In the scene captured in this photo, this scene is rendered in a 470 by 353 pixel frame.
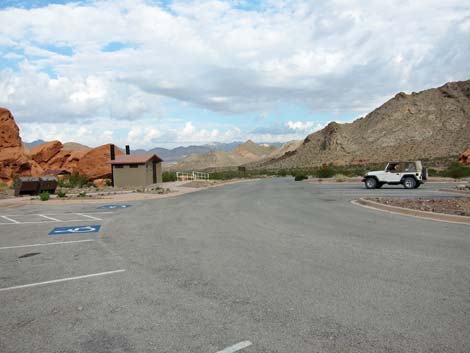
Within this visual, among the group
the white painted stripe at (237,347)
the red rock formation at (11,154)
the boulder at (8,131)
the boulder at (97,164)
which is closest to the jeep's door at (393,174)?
the white painted stripe at (237,347)

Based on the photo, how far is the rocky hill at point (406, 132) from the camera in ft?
294

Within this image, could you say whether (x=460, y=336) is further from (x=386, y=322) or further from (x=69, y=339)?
(x=69, y=339)

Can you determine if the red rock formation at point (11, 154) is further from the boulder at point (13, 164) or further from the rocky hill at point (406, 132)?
the rocky hill at point (406, 132)

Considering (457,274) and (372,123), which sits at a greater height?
(372,123)

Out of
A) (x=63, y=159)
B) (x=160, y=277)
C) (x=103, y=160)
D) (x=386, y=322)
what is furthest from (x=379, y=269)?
(x=63, y=159)

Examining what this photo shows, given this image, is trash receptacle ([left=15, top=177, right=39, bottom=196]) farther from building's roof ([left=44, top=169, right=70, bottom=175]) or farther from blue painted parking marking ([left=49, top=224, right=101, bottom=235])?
blue painted parking marking ([left=49, top=224, right=101, bottom=235])

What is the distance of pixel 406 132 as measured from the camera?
98375 millimetres

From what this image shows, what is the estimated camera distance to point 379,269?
7.29 metres

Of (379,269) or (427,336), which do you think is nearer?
(427,336)

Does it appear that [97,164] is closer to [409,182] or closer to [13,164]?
[13,164]

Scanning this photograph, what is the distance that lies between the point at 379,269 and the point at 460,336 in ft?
9.11

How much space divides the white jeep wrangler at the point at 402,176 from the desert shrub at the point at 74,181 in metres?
24.5

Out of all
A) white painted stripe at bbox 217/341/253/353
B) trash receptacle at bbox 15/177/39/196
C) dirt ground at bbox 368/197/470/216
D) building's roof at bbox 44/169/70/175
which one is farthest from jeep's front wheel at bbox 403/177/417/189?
building's roof at bbox 44/169/70/175

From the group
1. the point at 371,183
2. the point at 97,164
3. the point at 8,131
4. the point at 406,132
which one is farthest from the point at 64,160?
the point at 406,132
